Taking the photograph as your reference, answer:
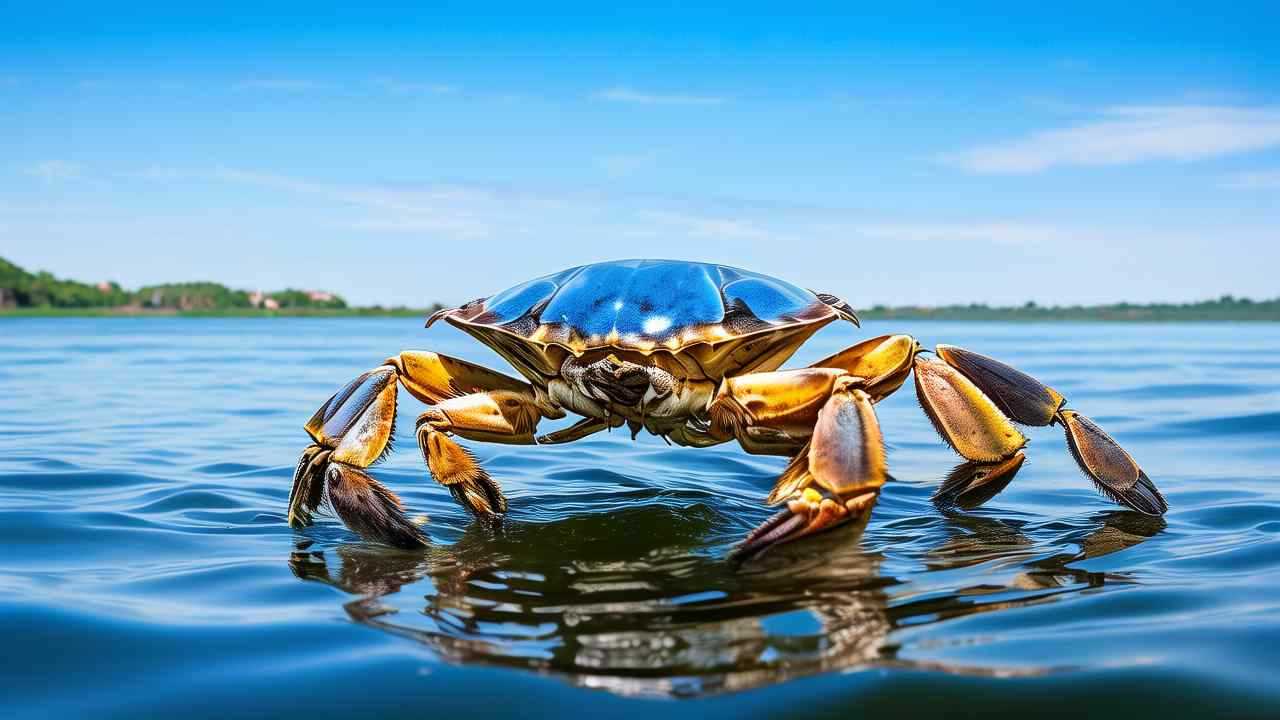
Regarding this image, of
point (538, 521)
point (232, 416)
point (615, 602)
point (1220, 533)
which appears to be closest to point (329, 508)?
point (538, 521)

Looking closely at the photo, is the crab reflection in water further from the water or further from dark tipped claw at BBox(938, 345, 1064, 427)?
dark tipped claw at BBox(938, 345, 1064, 427)

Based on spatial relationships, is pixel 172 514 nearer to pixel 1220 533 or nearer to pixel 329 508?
pixel 329 508

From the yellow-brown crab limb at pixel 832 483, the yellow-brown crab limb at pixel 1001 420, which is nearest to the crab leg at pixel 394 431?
the yellow-brown crab limb at pixel 832 483

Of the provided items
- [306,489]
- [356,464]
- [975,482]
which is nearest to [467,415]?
[356,464]

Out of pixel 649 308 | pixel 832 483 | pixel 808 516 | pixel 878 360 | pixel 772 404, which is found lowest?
pixel 808 516

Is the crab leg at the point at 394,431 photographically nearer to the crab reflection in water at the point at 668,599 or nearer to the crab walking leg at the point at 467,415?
the crab walking leg at the point at 467,415

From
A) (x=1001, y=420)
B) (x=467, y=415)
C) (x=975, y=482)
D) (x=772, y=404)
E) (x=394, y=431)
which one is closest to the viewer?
(x=772, y=404)

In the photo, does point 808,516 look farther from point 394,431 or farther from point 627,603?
point 394,431
